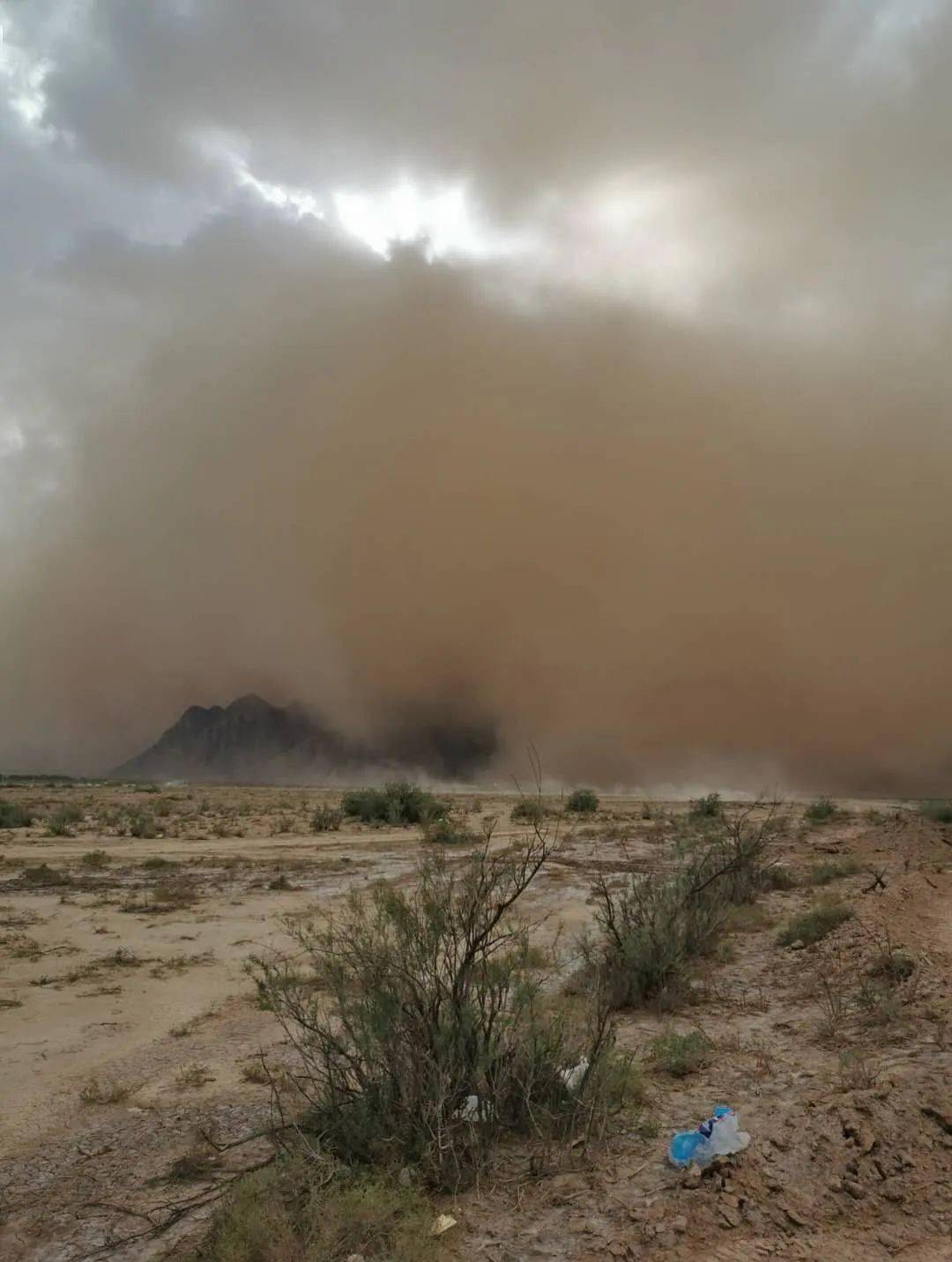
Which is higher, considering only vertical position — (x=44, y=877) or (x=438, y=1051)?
(x=438, y=1051)

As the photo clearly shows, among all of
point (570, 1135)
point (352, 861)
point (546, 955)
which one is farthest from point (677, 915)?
point (352, 861)

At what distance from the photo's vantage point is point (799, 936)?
12781 mm

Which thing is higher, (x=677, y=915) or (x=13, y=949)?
(x=677, y=915)

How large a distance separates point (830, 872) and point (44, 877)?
20.2 metres

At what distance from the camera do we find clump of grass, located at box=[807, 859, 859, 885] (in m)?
19.0

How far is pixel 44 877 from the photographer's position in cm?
2266

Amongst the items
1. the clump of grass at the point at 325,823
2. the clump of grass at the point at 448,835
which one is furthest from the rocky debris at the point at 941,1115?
the clump of grass at the point at 325,823

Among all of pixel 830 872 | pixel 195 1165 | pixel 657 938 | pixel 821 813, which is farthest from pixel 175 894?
pixel 821 813

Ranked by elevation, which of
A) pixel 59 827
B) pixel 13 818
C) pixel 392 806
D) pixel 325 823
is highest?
pixel 392 806

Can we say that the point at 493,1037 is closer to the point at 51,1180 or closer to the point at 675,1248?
the point at 675,1248

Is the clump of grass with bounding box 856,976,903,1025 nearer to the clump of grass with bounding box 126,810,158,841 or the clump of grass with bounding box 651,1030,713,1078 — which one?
the clump of grass with bounding box 651,1030,713,1078

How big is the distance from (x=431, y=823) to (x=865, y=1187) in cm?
3475

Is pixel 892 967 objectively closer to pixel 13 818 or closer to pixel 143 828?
pixel 143 828

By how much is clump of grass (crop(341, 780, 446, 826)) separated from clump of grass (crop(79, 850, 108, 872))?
1801 centimetres
